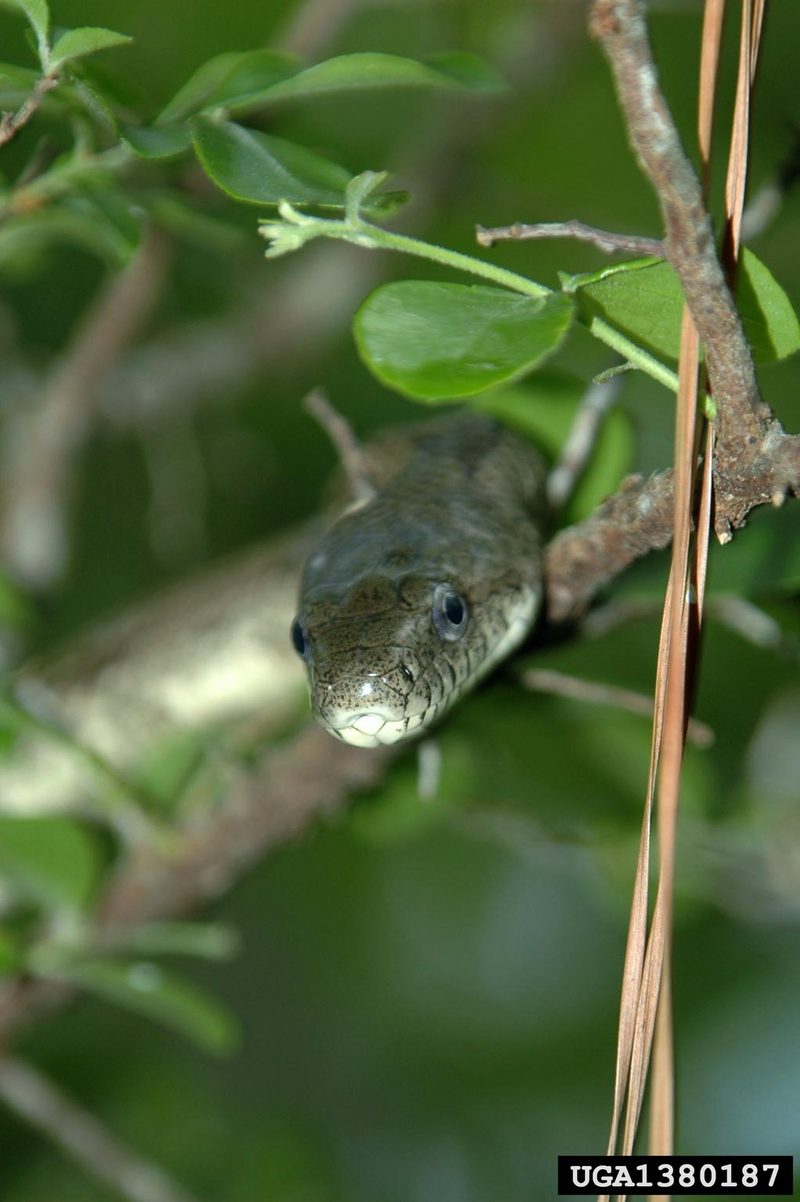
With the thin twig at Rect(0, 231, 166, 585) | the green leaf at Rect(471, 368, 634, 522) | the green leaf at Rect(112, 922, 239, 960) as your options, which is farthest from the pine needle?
the thin twig at Rect(0, 231, 166, 585)

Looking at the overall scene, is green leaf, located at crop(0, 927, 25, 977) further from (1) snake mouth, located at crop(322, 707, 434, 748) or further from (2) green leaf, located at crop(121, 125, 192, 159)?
(2) green leaf, located at crop(121, 125, 192, 159)

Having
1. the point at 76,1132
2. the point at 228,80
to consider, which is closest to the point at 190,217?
the point at 228,80

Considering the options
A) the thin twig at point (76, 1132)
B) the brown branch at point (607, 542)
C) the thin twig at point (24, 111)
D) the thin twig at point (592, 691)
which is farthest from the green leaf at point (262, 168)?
the thin twig at point (76, 1132)

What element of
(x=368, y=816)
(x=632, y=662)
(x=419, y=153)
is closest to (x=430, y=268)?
(x=419, y=153)

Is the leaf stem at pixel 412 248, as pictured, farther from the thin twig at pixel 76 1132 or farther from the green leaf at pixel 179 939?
the thin twig at pixel 76 1132

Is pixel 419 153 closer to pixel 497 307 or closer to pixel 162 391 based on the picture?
pixel 162 391

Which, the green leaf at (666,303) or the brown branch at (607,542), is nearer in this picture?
the green leaf at (666,303)
